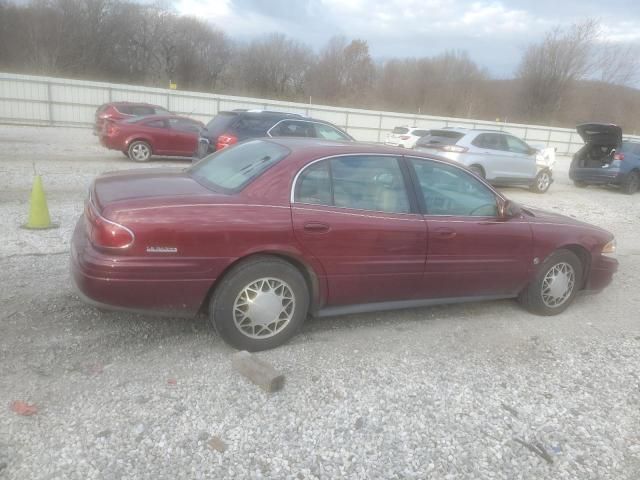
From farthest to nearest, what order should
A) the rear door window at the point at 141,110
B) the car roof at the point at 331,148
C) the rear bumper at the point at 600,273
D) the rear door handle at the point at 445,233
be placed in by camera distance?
the rear door window at the point at 141,110
the rear bumper at the point at 600,273
the rear door handle at the point at 445,233
the car roof at the point at 331,148

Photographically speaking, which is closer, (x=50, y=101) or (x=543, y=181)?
(x=543, y=181)

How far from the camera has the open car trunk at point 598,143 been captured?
539 inches

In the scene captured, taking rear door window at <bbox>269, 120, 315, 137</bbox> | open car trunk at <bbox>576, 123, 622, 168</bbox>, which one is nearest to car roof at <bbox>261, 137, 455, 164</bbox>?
rear door window at <bbox>269, 120, 315, 137</bbox>

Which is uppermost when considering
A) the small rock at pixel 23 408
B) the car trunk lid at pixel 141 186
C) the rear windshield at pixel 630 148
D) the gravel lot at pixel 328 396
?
the rear windshield at pixel 630 148

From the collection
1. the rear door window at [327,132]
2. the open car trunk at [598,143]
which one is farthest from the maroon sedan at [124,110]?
the open car trunk at [598,143]

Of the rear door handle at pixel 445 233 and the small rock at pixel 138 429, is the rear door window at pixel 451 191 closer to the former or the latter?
the rear door handle at pixel 445 233

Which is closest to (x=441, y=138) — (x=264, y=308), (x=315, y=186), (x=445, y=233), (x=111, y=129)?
(x=111, y=129)

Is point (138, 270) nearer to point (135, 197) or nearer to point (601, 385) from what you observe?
point (135, 197)

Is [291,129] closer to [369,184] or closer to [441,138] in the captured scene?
[441,138]

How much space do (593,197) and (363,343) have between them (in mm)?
12482

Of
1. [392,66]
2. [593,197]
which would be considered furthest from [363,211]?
[392,66]

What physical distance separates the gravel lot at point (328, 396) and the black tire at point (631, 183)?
11642mm

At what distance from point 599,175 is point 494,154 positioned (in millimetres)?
4210

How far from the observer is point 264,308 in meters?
3.62
